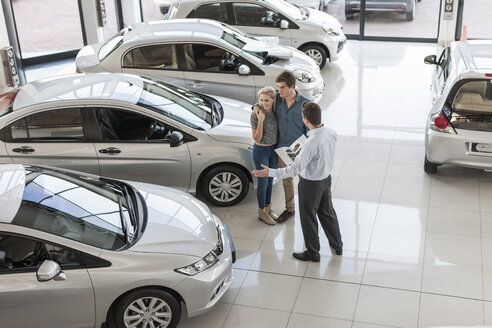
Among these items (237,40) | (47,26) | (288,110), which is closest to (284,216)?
(288,110)

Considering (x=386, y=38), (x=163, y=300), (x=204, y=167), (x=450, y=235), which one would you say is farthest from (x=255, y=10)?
(x=163, y=300)

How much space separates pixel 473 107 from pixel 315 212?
2624mm

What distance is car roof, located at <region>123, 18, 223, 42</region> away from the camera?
9211 mm

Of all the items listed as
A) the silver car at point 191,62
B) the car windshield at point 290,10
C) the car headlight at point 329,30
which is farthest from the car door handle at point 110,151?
the car headlight at point 329,30

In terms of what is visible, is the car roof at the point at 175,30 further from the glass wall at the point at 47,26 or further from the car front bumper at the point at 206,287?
the car front bumper at the point at 206,287

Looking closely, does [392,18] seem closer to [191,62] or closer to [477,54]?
[477,54]

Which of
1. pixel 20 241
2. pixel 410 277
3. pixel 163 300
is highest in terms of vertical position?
pixel 20 241

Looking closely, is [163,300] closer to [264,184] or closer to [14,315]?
[14,315]

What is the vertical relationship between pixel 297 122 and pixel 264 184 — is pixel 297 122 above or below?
above

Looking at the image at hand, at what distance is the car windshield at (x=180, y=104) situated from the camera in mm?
7090

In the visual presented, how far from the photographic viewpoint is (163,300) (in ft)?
16.7

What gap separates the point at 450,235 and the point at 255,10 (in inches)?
265

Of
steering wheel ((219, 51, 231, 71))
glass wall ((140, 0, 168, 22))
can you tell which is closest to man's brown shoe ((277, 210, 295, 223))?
steering wheel ((219, 51, 231, 71))

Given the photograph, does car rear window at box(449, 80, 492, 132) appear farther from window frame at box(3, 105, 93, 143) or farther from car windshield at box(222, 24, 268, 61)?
window frame at box(3, 105, 93, 143)
